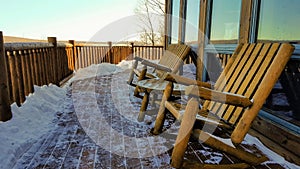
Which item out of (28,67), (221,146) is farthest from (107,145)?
(28,67)

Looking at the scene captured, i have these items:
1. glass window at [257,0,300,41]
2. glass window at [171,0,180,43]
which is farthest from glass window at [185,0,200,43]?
glass window at [257,0,300,41]

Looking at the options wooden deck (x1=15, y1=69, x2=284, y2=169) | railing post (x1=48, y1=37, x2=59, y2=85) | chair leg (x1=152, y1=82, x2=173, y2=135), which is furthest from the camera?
railing post (x1=48, y1=37, x2=59, y2=85)

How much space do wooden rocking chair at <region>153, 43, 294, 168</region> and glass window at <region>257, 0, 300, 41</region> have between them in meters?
0.28

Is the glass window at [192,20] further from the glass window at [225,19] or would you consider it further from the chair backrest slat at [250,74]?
the chair backrest slat at [250,74]

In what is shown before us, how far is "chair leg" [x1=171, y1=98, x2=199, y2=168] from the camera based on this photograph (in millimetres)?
1245

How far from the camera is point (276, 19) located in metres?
1.87

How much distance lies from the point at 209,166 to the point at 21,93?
86.8 inches

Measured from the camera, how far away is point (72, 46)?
18.5 ft

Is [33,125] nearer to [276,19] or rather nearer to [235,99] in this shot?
[235,99]

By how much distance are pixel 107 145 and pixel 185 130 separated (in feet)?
2.54

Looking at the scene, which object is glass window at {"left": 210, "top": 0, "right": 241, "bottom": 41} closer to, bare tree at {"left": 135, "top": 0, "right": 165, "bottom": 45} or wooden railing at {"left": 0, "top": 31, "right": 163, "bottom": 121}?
wooden railing at {"left": 0, "top": 31, "right": 163, "bottom": 121}

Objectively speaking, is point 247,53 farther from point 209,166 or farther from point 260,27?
point 209,166

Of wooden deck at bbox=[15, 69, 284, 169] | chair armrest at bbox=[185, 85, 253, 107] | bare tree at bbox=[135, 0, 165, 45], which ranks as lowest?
wooden deck at bbox=[15, 69, 284, 169]

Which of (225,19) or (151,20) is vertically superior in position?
(151,20)
